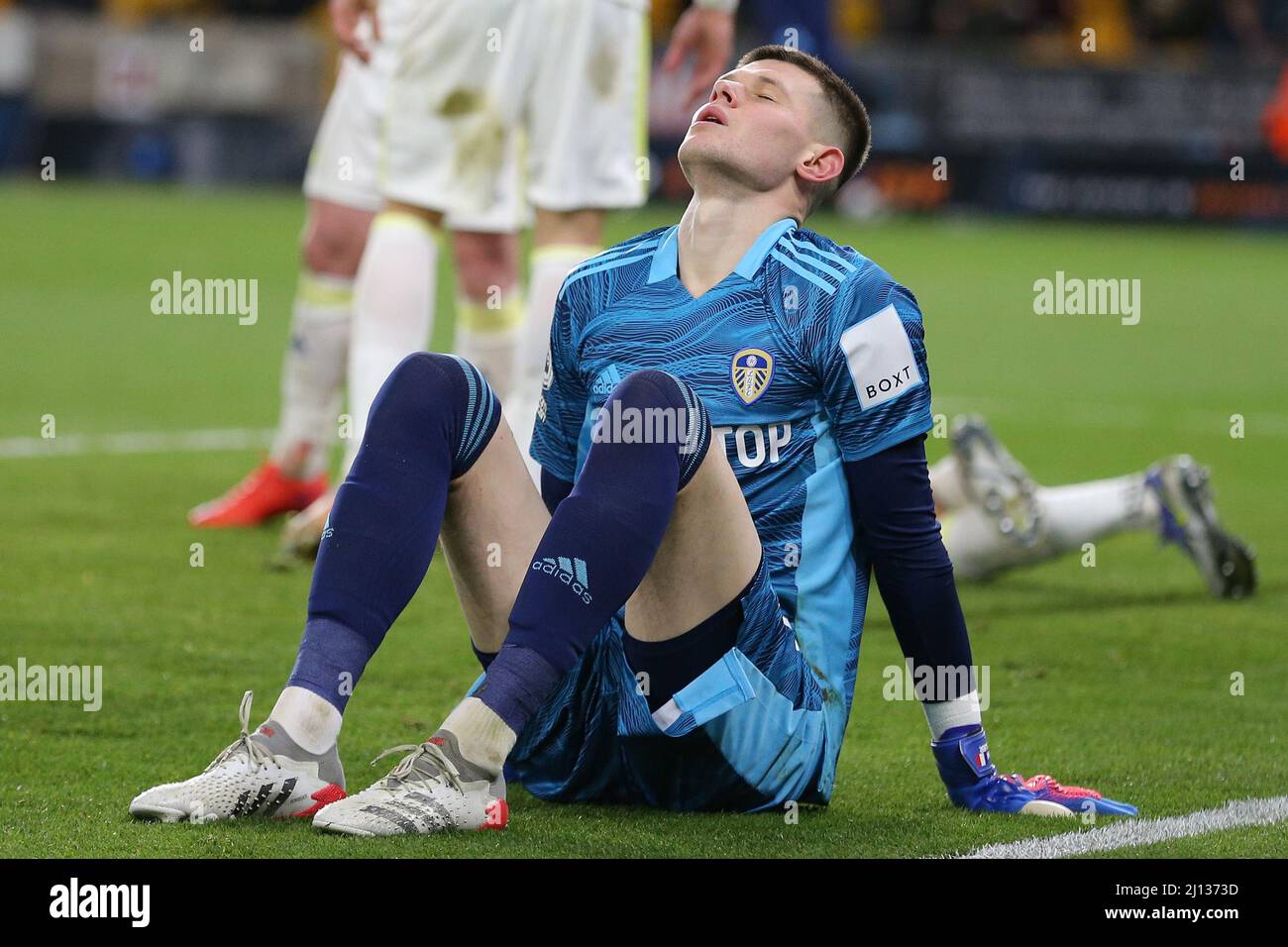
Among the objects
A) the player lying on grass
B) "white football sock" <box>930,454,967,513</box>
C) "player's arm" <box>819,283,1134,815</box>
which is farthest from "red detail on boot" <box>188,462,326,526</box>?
"player's arm" <box>819,283,1134,815</box>

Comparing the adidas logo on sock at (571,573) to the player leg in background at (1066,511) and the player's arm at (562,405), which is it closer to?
the player's arm at (562,405)

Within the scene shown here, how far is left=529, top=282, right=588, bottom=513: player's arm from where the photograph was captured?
10.5 feet

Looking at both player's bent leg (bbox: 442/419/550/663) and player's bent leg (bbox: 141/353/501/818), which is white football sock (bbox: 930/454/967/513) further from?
player's bent leg (bbox: 141/353/501/818)

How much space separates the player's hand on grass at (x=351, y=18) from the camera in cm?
510

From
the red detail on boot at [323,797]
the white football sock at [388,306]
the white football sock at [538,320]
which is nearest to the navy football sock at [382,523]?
the red detail on boot at [323,797]

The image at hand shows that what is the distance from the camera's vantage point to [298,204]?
19.7 meters

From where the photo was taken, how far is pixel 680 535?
2820 mm

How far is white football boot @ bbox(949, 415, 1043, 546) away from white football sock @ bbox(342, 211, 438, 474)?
131 centimetres

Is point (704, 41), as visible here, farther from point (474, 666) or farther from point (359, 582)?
point (359, 582)

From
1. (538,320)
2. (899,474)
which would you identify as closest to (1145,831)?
(899,474)

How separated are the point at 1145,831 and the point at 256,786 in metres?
1.26
